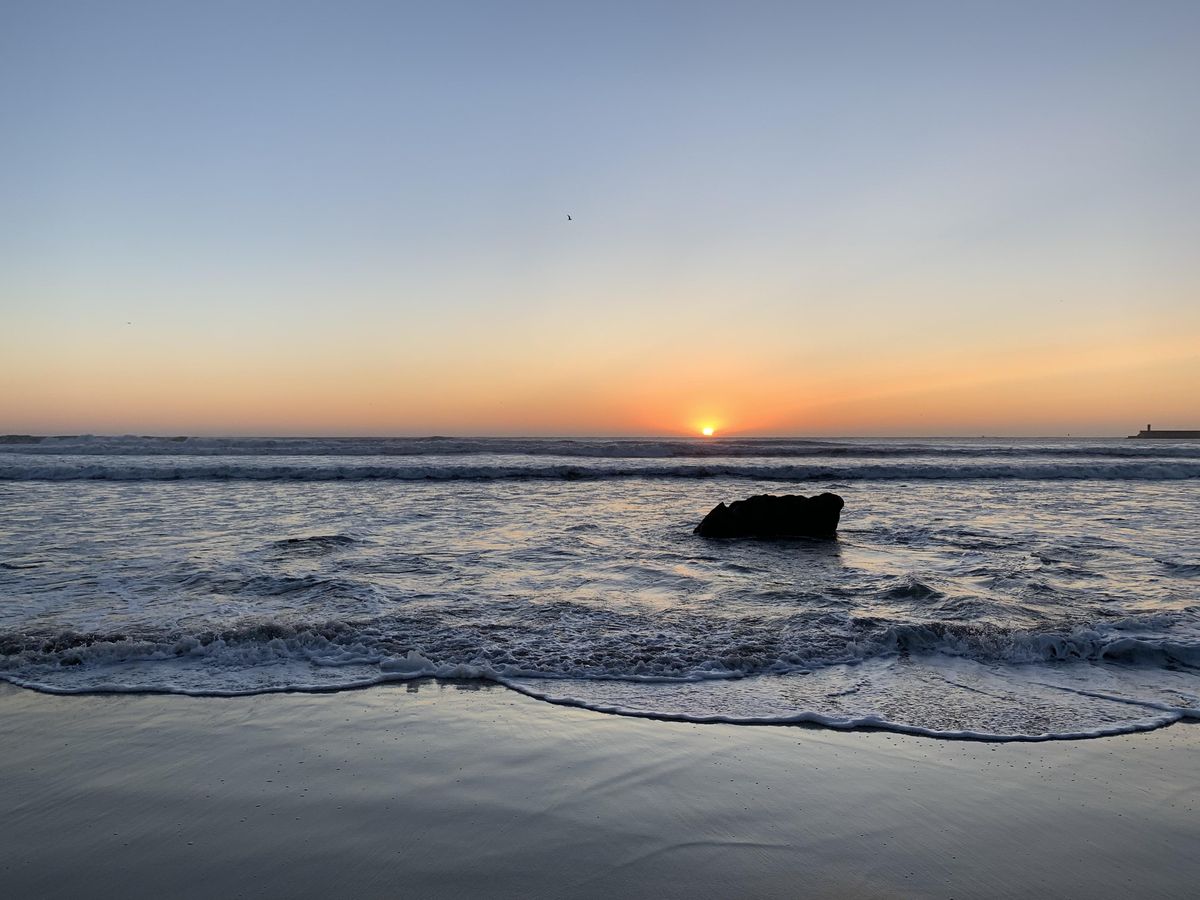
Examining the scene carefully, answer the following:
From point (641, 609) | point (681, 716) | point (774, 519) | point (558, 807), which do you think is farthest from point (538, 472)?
point (558, 807)

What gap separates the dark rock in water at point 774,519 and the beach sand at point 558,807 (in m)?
7.32

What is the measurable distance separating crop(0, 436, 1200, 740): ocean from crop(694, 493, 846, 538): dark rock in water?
0.47m

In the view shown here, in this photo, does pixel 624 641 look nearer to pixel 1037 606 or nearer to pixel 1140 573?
pixel 1037 606

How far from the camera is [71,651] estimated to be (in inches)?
213

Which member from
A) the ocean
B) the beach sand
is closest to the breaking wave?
the ocean

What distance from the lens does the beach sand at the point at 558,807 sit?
276 centimetres

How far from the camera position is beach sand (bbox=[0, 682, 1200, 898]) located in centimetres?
276

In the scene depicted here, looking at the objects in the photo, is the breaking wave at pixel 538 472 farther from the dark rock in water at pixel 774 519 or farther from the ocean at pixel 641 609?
the dark rock in water at pixel 774 519

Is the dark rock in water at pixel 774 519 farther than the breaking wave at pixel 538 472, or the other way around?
the breaking wave at pixel 538 472

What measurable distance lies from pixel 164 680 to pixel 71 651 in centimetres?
106

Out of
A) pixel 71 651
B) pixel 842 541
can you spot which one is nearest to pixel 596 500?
pixel 842 541

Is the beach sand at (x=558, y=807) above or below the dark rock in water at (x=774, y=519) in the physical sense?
below

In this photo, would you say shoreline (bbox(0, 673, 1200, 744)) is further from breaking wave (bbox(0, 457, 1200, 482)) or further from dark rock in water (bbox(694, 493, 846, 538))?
breaking wave (bbox(0, 457, 1200, 482))

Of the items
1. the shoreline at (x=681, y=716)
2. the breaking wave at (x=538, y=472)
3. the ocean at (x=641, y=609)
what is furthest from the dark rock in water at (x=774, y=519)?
the breaking wave at (x=538, y=472)
